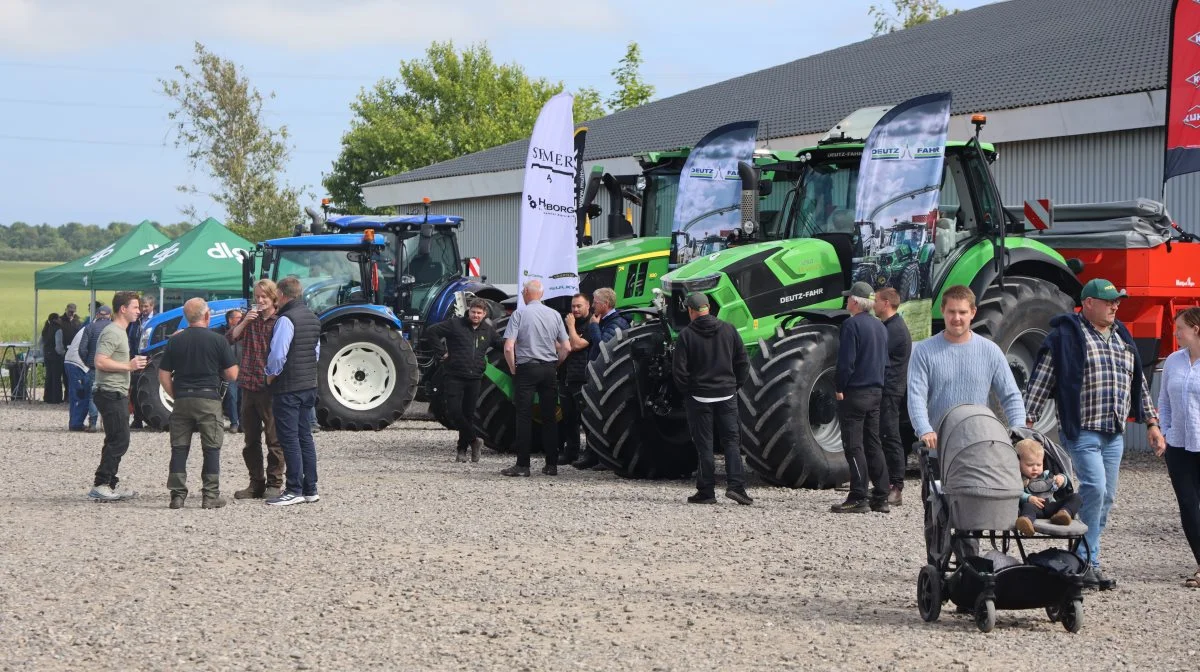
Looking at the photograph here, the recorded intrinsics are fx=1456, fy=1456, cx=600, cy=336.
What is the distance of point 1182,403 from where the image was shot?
26.6 ft

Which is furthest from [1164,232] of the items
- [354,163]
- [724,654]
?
[354,163]

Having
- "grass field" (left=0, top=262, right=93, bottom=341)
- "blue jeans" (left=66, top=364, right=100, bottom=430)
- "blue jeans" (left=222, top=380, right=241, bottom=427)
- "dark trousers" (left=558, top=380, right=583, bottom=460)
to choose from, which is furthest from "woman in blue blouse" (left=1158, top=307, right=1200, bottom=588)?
"grass field" (left=0, top=262, right=93, bottom=341)

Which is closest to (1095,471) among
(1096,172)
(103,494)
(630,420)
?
(630,420)

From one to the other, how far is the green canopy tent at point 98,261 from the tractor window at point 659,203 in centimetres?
1461

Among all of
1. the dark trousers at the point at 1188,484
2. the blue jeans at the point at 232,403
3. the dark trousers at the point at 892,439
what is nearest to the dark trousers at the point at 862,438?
the dark trousers at the point at 892,439

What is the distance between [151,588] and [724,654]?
10.7 feet

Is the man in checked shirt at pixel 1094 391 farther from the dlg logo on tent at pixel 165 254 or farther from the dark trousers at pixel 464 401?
the dlg logo on tent at pixel 165 254

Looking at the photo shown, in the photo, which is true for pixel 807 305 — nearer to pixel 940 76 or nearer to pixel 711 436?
pixel 711 436

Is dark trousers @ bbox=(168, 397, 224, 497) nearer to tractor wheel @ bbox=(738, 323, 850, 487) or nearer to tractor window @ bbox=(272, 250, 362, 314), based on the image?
tractor wheel @ bbox=(738, 323, 850, 487)

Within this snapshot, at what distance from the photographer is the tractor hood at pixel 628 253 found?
1477 centimetres

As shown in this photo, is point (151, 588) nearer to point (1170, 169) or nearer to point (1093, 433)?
point (1093, 433)

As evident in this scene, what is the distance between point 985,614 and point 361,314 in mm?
12474

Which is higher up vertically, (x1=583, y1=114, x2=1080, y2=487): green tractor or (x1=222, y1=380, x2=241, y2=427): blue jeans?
(x1=583, y1=114, x2=1080, y2=487): green tractor

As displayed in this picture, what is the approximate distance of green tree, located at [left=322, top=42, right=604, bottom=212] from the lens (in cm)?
5509
